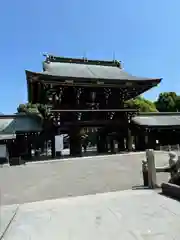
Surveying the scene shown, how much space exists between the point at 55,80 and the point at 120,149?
29.1ft

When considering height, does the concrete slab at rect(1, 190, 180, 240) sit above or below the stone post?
below

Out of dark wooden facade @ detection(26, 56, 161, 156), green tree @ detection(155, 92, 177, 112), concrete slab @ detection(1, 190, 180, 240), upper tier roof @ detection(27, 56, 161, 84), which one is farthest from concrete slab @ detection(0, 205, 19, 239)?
green tree @ detection(155, 92, 177, 112)

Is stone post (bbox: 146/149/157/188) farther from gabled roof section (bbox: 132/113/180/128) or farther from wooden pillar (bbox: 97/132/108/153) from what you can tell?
wooden pillar (bbox: 97/132/108/153)

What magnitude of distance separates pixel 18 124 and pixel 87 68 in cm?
948

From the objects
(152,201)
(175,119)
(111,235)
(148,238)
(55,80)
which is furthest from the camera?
(175,119)

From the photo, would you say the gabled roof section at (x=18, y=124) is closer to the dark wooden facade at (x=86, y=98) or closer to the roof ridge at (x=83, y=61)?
the dark wooden facade at (x=86, y=98)

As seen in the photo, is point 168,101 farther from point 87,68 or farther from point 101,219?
point 101,219

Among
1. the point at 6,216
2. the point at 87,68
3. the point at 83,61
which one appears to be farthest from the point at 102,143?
the point at 6,216

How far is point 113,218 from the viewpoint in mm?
4723

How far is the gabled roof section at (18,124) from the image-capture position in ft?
71.2

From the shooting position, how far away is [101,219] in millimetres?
4719

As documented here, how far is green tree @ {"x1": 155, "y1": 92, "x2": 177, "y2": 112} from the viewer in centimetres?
5117

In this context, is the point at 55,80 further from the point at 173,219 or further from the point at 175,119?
the point at 173,219

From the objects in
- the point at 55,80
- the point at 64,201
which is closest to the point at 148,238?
the point at 64,201
